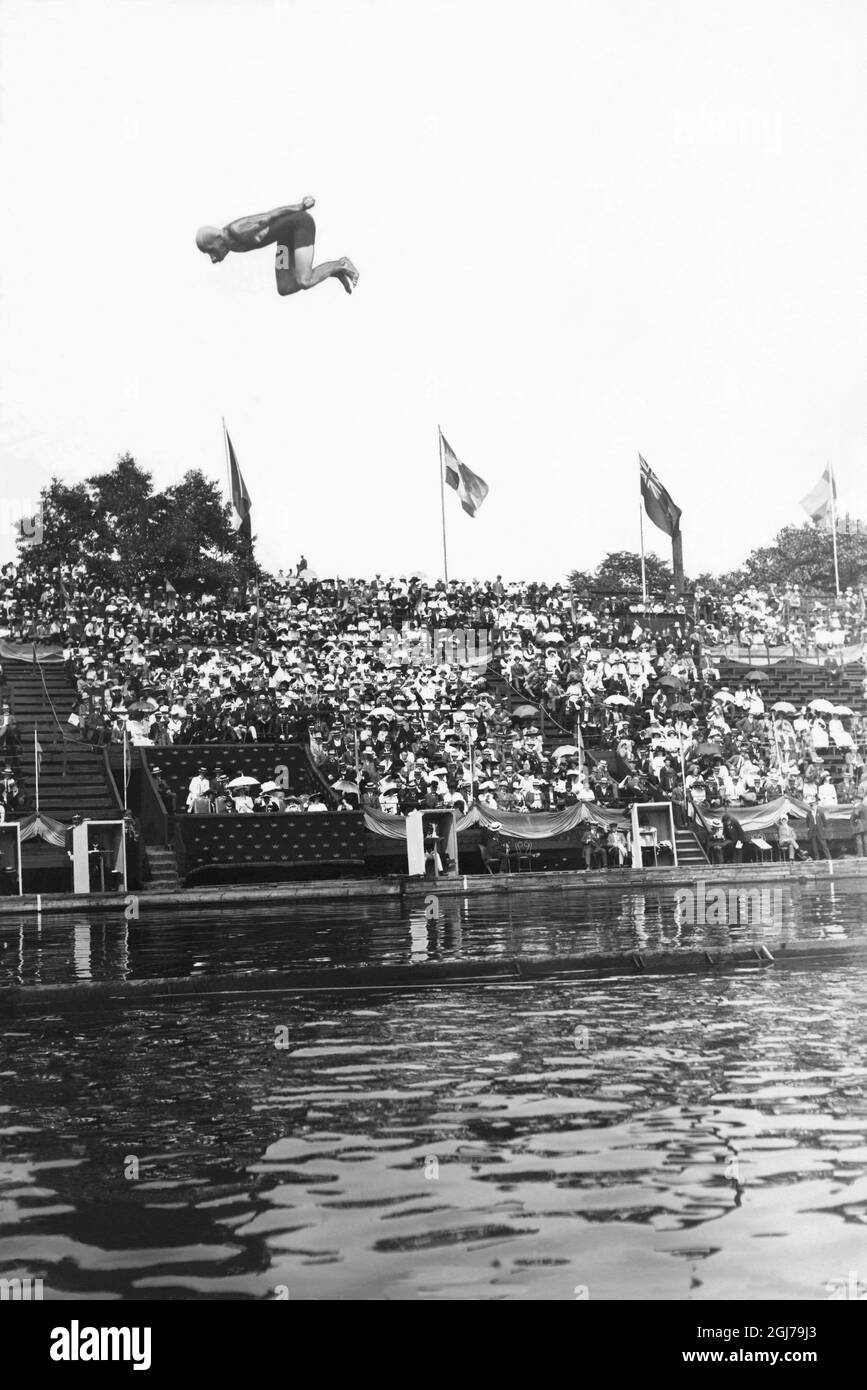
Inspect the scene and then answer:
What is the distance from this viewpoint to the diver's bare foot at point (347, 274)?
35.8 m

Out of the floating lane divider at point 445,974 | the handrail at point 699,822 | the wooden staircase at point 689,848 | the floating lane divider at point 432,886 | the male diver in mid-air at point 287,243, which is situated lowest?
the floating lane divider at point 445,974

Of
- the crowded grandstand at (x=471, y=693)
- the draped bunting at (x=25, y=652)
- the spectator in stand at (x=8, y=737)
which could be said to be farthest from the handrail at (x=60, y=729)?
the spectator in stand at (x=8, y=737)

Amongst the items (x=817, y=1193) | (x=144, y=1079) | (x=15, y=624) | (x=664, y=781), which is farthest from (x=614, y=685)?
(x=817, y=1193)

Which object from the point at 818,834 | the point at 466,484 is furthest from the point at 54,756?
the point at 466,484

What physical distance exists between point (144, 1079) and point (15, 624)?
3021cm

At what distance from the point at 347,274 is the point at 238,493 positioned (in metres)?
8.60

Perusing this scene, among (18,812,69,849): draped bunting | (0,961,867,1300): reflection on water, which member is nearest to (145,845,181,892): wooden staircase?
(18,812,69,849): draped bunting

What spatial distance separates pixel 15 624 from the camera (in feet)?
123

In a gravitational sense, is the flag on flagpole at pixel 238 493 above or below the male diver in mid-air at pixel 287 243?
below

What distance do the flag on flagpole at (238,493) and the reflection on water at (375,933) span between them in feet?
65.1

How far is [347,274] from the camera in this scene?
36312 millimetres

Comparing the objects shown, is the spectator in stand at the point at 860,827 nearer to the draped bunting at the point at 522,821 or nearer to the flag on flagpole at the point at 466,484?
the draped bunting at the point at 522,821

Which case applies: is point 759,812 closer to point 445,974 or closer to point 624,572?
point 445,974
